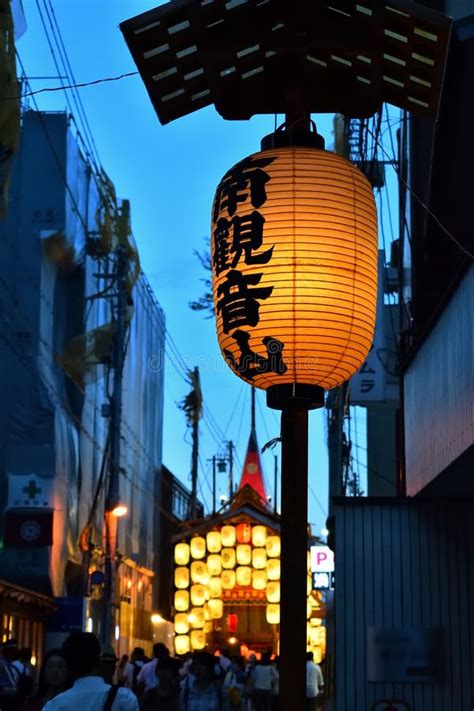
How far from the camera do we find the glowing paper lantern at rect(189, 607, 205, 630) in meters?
35.2

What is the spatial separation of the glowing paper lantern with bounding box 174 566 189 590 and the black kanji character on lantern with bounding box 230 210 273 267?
29858 mm

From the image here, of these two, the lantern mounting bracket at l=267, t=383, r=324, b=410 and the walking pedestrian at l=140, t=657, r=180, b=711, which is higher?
the lantern mounting bracket at l=267, t=383, r=324, b=410

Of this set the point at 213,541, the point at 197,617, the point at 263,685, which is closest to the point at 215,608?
the point at 197,617

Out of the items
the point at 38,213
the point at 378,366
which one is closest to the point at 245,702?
the point at 378,366

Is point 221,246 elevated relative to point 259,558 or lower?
elevated

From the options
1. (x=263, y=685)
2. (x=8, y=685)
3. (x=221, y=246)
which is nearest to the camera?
(x=221, y=246)

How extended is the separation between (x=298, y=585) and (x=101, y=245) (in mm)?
27988

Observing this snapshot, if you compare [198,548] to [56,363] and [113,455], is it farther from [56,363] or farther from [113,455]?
[113,455]

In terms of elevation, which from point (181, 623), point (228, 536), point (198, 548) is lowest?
point (181, 623)

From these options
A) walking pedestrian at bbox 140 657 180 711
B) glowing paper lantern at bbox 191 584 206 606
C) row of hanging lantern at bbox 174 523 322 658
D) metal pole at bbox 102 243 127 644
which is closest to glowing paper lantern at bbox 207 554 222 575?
row of hanging lantern at bbox 174 523 322 658

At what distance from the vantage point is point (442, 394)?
11578mm

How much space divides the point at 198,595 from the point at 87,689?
30438 mm

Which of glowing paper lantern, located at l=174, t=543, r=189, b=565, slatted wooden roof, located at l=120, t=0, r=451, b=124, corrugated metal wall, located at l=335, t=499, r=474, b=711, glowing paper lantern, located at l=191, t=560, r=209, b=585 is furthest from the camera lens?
glowing paper lantern, located at l=174, t=543, r=189, b=565

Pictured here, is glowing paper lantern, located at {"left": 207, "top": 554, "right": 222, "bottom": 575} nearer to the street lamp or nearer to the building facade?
the building facade
